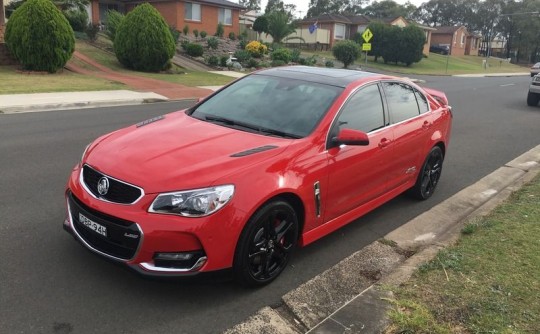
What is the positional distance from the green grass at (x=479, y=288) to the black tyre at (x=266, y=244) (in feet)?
2.98

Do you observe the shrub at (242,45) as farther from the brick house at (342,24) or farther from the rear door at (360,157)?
the rear door at (360,157)

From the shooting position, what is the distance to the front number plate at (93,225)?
134 inches

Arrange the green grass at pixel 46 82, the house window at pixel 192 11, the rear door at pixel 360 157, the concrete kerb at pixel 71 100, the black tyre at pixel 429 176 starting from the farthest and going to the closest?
the house window at pixel 192 11 < the green grass at pixel 46 82 < the concrete kerb at pixel 71 100 < the black tyre at pixel 429 176 < the rear door at pixel 360 157

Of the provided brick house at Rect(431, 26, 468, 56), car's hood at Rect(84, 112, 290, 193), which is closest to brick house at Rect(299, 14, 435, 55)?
brick house at Rect(431, 26, 468, 56)

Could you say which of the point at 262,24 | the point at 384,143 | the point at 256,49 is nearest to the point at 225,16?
the point at 262,24

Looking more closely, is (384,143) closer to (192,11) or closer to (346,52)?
(346,52)

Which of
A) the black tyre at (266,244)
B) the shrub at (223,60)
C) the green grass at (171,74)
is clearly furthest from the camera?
the shrub at (223,60)

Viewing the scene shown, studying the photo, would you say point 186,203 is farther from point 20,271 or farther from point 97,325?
point 20,271

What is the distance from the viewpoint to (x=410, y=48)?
46.5 m

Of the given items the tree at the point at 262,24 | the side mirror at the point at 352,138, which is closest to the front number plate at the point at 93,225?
the side mirror at the point at 352,138

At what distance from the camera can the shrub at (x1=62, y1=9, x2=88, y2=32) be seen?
96.3 feet

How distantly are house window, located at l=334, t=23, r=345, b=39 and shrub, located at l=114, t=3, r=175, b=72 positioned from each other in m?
40.2

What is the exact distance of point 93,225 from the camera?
3490mm

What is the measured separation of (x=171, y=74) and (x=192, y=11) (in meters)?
18.9
